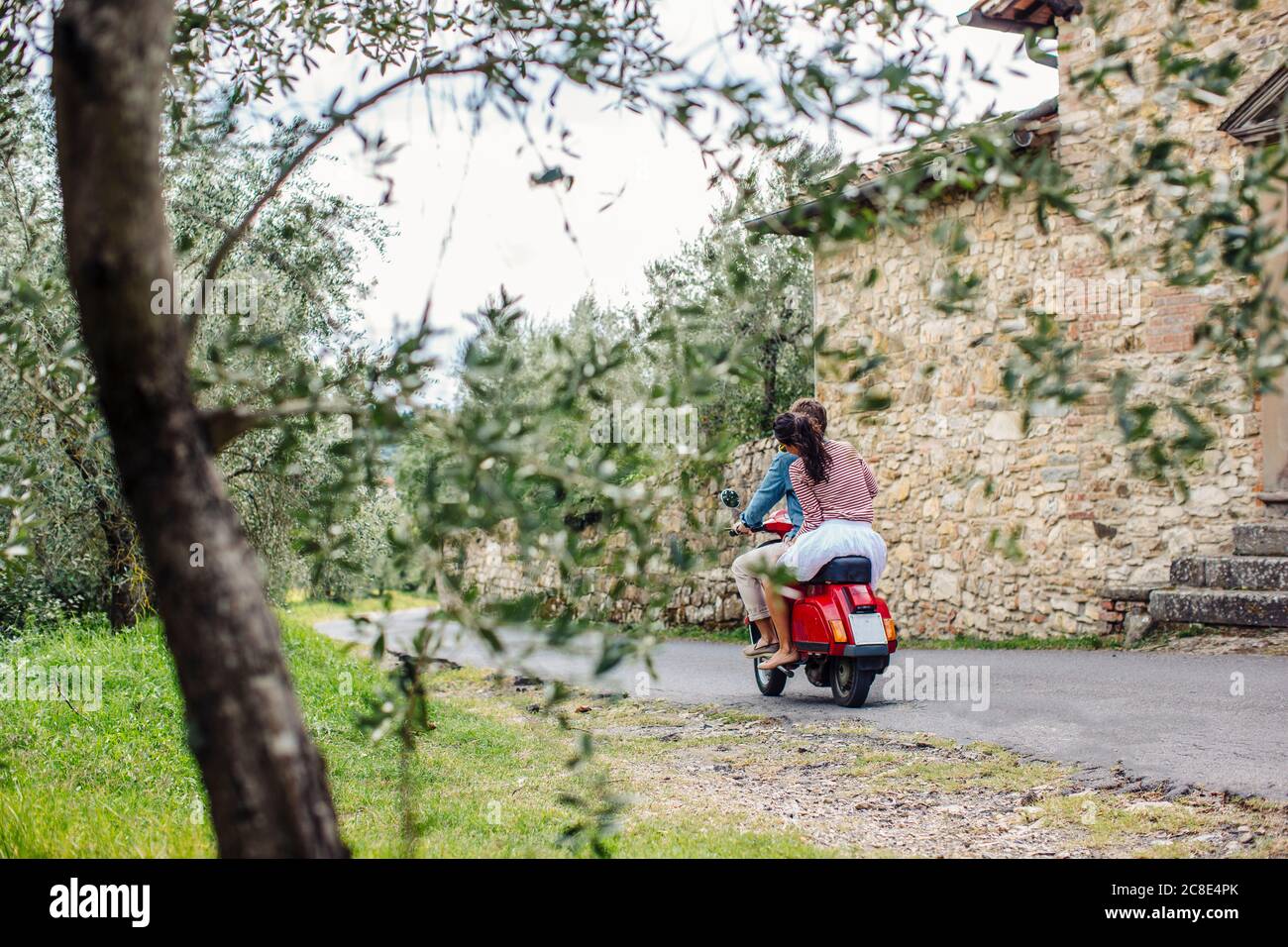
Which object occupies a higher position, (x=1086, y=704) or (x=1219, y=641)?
(x=1219, y=641)

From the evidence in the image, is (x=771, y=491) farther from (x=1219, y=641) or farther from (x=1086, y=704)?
(x=1219, y=641)

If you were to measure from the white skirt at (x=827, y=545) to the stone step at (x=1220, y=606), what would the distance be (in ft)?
12.8

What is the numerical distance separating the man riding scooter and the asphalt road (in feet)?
1.68

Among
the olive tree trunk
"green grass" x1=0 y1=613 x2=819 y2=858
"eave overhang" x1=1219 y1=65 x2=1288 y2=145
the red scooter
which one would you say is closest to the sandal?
the red scooter

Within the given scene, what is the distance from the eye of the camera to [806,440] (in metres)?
7.28

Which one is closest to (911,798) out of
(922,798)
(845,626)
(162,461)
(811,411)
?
(922,798)

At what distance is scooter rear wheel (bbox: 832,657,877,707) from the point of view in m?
7.36

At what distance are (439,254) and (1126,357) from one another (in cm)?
1029

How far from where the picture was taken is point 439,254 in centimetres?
257

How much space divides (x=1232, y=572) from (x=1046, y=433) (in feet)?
8.42

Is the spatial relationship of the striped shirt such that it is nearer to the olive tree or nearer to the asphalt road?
the asphalt road
